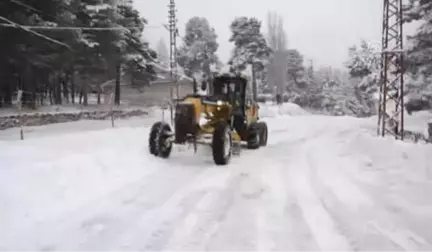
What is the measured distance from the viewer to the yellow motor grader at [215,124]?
12336 mm

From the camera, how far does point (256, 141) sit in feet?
52.7

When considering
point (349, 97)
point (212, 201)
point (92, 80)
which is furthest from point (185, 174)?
point (349, 97)

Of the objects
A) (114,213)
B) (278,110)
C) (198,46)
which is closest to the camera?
(114,213)

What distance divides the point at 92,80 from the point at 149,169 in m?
38.1

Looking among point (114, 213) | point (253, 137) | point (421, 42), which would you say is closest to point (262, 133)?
point (253, 137)

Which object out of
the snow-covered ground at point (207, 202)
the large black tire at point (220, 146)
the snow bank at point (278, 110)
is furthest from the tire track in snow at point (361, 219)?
the snow bank at point (278, 110)

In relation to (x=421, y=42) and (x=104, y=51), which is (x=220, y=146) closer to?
(x=421, y=42)

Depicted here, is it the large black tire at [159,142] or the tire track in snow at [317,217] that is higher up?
the large black tire at [159,142]

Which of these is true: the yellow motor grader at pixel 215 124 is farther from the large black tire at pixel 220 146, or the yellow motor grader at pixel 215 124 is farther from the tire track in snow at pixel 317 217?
the tire track in snow at pixel 317 217

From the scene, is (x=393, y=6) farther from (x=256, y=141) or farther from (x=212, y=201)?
(x=212, y=201)

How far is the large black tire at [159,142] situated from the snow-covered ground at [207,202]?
527 mm

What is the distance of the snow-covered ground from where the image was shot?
547 centimetres

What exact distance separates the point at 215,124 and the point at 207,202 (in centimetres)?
626

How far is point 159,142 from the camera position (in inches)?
500
